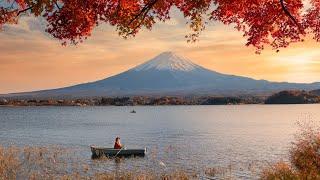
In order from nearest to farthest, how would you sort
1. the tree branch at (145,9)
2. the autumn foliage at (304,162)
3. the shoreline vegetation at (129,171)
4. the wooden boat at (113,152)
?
the tree branch at (145,9), the autumn foliage at (304,162), the shoreline vegetation at (129,171), the wooden boat at (113,152)

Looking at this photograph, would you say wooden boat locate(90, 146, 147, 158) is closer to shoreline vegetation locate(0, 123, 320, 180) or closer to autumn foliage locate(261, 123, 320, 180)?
shoreline vegetation locate(0, 123, 320, 180)

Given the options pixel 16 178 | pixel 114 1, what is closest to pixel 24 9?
pixel 114 1

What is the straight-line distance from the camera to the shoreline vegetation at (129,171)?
28081 mm

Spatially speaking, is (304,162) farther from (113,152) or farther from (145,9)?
(113,152)

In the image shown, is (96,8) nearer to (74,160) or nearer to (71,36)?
(71,36)

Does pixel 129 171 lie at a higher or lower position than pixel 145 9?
lower

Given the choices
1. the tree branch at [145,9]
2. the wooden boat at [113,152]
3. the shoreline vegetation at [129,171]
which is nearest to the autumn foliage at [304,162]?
the shoreline vegetation at [129,171]

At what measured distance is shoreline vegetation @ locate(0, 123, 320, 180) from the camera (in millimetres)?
28081

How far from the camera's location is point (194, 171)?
149 feet

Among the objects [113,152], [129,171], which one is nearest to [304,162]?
[129,171]

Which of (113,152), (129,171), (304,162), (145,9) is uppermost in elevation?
(145,9)

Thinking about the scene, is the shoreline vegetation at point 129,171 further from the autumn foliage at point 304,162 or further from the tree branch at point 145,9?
the tree branch at point 145,9

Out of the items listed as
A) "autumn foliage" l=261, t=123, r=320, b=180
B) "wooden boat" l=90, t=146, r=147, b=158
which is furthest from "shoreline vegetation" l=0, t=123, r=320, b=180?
"wooden boat" l=90, t=146, r=147, b=158

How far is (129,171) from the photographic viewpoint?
144 ft
